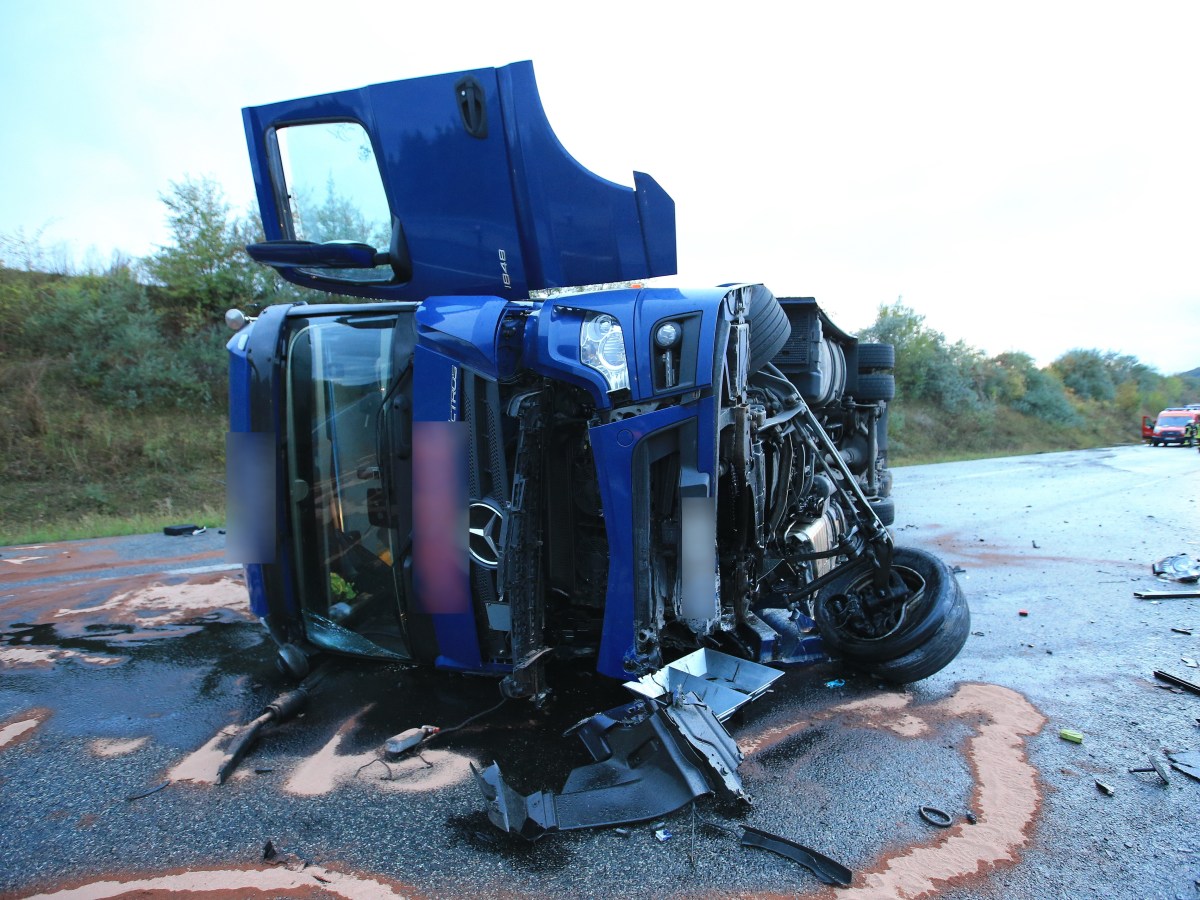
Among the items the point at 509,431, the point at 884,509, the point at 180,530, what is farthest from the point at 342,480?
the point at 180,530

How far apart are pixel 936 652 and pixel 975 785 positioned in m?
0.78

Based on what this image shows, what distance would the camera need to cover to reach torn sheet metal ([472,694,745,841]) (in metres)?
2.18

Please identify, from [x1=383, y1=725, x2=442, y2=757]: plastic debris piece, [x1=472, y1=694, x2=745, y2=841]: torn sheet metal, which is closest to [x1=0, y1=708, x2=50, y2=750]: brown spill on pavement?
[x1=383, y1=725, x2=442, y2=757]: plastic debris piece

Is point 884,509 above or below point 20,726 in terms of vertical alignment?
above

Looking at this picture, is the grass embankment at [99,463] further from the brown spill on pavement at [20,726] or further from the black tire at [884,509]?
the black tire at [884,509]

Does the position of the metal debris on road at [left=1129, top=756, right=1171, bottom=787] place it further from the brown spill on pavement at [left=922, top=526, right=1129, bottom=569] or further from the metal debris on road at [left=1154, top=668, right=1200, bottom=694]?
the brown spill on pavement at [left=922, top=526, right=1129, bottom=569]

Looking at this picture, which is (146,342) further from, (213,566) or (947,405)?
(947,405)

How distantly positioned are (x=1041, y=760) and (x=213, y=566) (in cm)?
600

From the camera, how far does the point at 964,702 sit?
10.3 ft

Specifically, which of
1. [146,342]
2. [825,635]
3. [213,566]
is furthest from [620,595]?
[146,342]

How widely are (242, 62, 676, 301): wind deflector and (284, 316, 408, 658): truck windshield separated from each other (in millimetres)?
483

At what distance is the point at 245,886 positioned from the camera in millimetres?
1931

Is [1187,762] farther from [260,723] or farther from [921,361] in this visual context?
[921,361]

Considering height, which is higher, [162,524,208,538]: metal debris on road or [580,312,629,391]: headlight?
[580,312,629,391]: headlight
